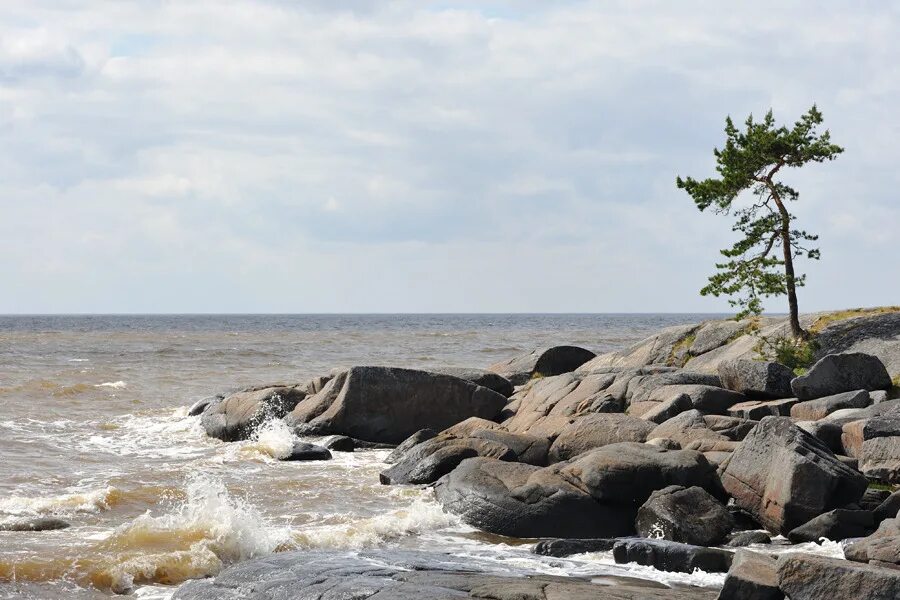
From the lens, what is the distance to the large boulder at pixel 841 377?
65.3 feet

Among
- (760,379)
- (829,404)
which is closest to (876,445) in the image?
(829,404)

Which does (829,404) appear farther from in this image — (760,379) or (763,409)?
(760,379)

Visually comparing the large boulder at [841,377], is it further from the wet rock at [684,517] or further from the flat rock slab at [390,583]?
the flat rock slab at [390,583]

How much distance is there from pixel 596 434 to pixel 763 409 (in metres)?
3.72

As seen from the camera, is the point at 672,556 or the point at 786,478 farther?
the point at 786,478

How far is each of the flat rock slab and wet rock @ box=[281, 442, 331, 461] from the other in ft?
35.0

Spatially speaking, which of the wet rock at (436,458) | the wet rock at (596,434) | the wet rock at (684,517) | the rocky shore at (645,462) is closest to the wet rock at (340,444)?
the rocky shore at (645,462)

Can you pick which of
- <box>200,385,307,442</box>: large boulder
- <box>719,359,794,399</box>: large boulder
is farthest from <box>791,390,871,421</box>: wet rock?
<box>200,385,307,442</box>: large boulder

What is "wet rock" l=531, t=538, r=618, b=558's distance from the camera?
42.9 feet

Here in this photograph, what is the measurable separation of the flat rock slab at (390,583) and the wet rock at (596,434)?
6.84m

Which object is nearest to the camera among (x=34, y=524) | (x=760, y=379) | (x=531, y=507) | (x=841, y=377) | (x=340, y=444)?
(x=531, y=507)

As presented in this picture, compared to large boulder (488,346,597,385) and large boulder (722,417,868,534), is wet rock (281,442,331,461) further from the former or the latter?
large boulder (722,417,868,534)

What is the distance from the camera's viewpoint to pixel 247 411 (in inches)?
1070

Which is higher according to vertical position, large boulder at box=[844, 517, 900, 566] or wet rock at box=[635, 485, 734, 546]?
large boulder at box=[844, 517, 900, 566]
